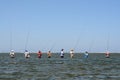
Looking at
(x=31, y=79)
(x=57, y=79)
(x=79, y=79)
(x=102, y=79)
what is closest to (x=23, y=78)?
(x=31, y=79)

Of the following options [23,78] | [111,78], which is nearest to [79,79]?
[111,78]

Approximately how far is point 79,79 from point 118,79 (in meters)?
3.48

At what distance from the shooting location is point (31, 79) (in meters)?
29.1

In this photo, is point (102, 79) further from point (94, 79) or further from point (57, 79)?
point (57, 79)

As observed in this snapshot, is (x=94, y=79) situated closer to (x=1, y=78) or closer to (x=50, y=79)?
(x=50, y=79)

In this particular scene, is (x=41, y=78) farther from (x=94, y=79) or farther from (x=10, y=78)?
(x=94, y=79)

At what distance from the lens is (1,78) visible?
29.7 m

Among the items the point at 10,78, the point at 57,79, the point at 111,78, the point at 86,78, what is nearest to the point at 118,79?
the point at 111,78

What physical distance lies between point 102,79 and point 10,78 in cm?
838

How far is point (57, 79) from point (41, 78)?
163 cm

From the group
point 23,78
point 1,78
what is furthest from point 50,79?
point 1,78

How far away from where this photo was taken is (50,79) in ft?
95.3

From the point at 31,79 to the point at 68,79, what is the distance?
3.30m

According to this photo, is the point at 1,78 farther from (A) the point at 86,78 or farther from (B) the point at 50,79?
(A) the point at 86,78
